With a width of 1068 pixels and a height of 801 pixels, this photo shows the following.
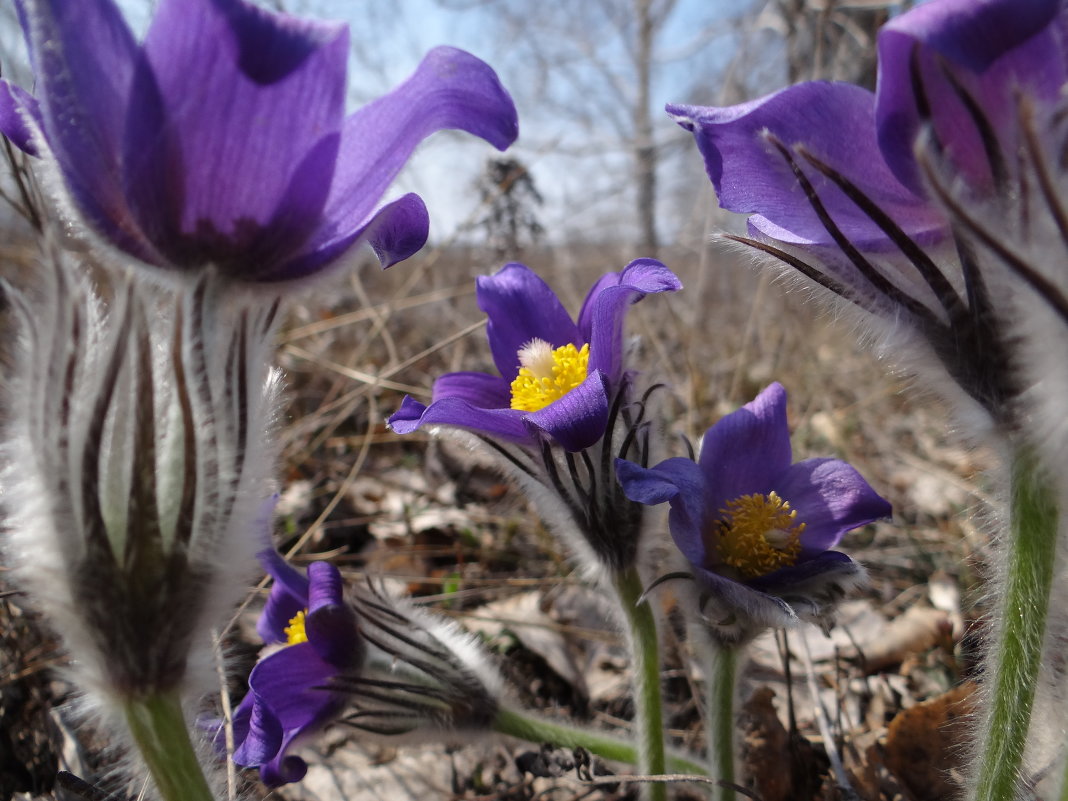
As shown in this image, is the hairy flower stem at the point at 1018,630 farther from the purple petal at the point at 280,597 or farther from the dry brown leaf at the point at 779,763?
the purple petal at the point at 280,597

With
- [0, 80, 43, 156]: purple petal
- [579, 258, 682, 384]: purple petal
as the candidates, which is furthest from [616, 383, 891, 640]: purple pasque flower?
[0, 80, 43, 156]: purple petal

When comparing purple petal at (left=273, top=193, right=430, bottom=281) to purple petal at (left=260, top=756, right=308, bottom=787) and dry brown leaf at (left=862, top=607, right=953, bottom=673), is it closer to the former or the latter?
purple petal at (left=260, top=756, right=308, bottom=787)

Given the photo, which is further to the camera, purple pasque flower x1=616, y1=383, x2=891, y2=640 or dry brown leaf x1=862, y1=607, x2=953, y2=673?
dry brown leaf x1=862, y1=607, x2=953, y2=673

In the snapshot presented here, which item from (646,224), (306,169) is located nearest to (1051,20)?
(306,169)

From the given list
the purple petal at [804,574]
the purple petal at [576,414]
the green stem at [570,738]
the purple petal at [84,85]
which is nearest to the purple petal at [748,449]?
the purple petal at [804,574]

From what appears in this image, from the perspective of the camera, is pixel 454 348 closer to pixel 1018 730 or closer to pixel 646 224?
pixel 1018 730

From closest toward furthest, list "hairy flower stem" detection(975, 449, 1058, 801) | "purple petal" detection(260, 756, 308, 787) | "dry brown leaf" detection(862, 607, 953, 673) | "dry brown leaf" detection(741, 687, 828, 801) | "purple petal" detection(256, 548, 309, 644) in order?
"hairy flower stem" detection(975, 449, 1058, 801) < "purple petal" detection(260, 756, 308, 787) < "purple petal" detection(256, 548, 309, 644) < "dry brown leaf" detection(741, 687, 828, 801) < "dry brown leaf" detection(862, 607, 953, 673)
